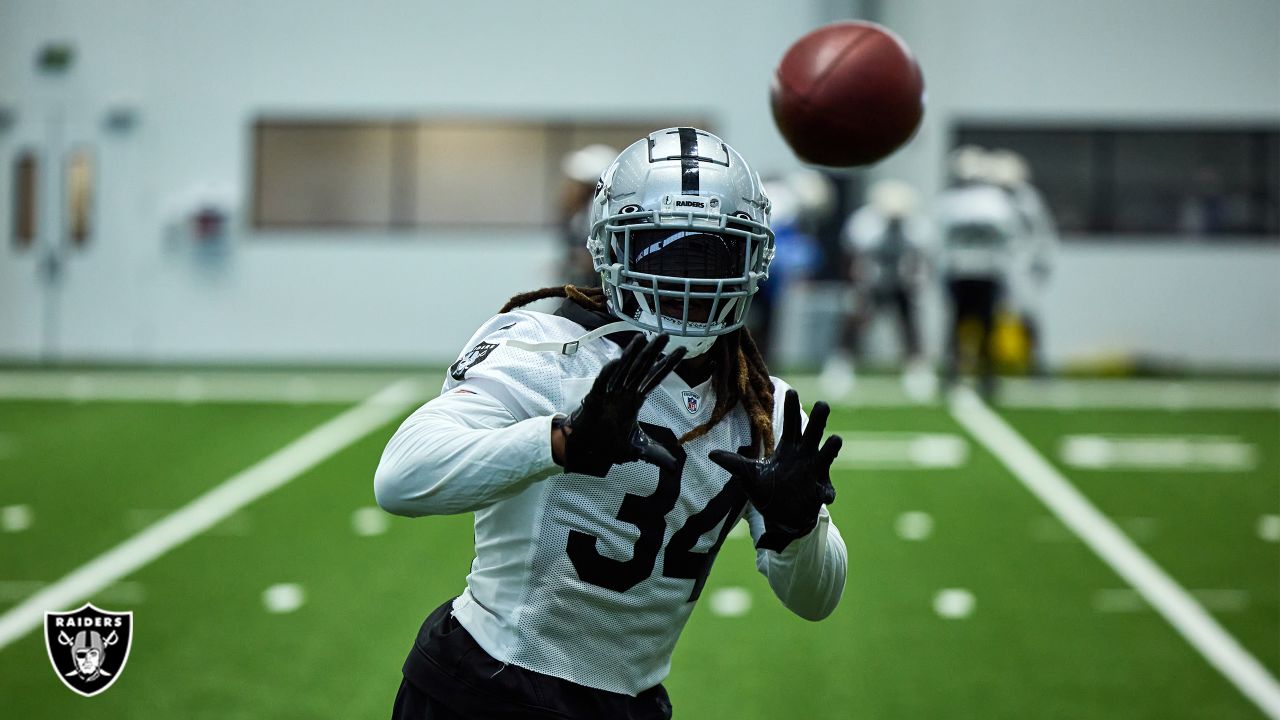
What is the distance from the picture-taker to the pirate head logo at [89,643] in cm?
265

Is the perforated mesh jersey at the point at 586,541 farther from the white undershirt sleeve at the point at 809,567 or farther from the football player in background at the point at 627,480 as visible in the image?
the white undershirt sleeve at the point at 809,567

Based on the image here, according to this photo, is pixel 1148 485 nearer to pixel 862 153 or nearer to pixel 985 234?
pixel 985 234

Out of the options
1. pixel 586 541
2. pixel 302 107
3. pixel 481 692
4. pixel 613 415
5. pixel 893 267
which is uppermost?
pixel 302 107

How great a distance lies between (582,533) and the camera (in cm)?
215

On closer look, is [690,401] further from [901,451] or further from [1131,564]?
[901,451]

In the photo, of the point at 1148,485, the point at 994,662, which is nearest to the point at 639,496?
the point at 994,662

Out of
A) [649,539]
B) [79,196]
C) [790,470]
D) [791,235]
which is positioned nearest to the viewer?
[790,470]

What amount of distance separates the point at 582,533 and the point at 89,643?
1142 mm

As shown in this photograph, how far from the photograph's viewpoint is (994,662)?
14.9 ft

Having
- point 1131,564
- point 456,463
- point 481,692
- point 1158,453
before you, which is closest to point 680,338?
point 456,463

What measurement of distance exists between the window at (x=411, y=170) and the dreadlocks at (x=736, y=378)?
44.3 feet

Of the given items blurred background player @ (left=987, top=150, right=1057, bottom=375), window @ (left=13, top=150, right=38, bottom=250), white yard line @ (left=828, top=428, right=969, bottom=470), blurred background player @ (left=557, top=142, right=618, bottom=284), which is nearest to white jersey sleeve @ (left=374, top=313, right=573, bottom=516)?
blurred background player @ (left=557, top=142, right=618, bottom=284)

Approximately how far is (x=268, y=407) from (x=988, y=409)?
5.44 meters

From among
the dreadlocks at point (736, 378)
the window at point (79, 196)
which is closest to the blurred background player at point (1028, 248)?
the dreadlocks at point (736, 378)
